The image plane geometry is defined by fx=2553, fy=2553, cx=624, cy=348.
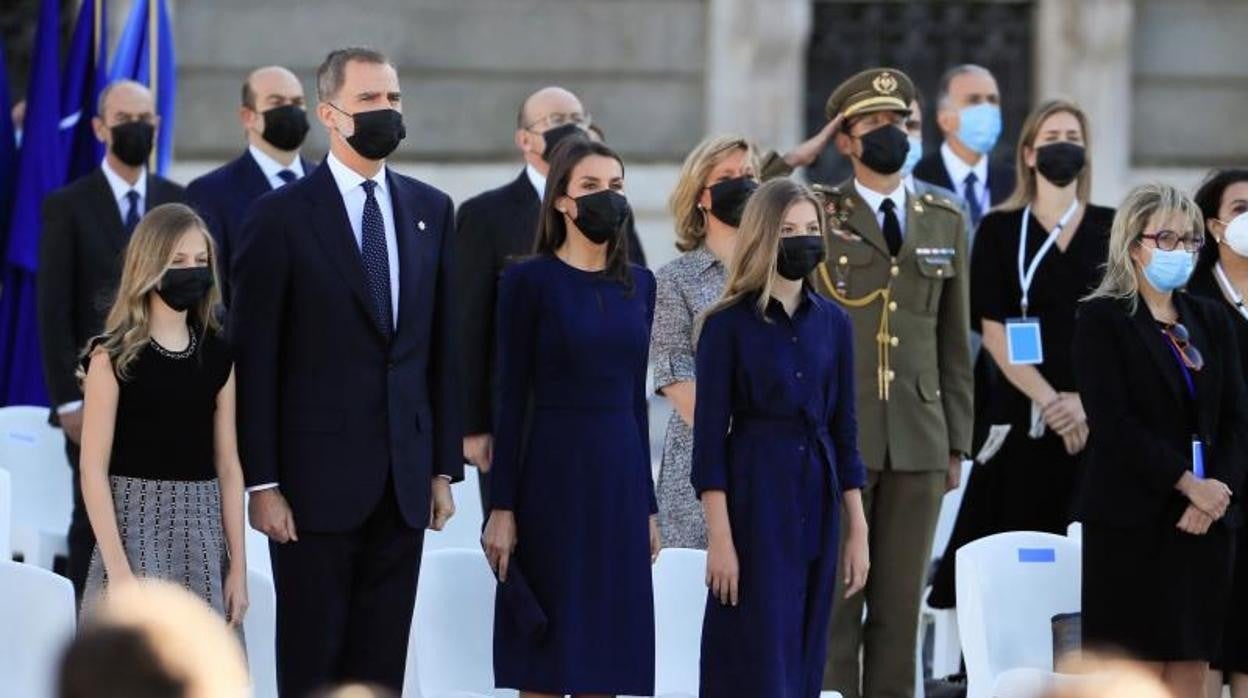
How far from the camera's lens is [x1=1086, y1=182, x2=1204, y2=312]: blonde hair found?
697 cm

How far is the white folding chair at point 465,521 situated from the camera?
8.31 m

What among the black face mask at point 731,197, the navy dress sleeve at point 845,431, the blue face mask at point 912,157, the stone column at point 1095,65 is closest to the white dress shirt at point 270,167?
the black face mask at point 731,197

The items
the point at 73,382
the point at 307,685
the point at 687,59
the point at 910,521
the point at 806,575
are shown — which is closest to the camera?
the point at 307,685

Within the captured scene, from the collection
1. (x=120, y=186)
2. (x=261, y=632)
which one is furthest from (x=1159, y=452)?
(x=120, y=186)

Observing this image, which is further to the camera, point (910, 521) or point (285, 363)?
point (910, 521)

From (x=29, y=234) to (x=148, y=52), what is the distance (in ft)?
3.58

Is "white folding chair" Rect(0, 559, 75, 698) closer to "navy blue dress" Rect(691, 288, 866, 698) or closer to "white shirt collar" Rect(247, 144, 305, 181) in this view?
"navy blue dress" Rect(691, 288, 866, 698)

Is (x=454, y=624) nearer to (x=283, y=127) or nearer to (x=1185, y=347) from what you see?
(x=1185, y=347)

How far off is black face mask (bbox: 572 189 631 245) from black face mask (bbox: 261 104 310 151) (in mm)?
2293

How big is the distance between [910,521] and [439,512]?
73.5 inches

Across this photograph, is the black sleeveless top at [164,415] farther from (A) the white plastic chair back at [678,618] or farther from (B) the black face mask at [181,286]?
(A) the white plastic chair back at [678,618]

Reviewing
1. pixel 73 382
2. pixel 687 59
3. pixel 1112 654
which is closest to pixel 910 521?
pixel 1112 654

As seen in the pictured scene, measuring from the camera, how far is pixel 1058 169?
8430 mm

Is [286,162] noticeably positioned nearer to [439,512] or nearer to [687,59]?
[439,512]
